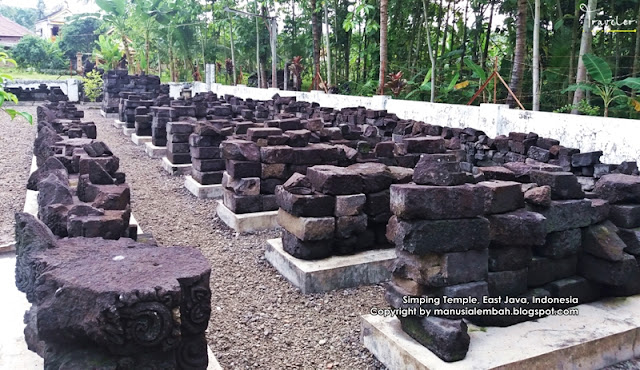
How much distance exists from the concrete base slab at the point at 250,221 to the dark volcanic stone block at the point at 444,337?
4.20 m

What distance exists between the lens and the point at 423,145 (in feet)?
27.3

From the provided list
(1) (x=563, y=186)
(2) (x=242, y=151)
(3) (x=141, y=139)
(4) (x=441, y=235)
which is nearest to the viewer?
(4) (x=441, y=235)

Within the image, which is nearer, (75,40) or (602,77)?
(602,77)

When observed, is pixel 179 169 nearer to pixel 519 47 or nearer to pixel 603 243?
pixel 519 47

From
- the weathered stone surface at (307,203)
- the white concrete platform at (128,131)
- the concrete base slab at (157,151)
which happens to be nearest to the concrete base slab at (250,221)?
the weathered stone surface at (307,203)

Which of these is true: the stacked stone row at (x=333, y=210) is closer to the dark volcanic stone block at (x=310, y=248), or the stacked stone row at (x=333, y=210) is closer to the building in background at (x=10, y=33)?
the dark volcanic stone block at (x=310, y=248)

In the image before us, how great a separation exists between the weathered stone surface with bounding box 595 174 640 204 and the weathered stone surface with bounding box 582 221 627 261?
0.36m

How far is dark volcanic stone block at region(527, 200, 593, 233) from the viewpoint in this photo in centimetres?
448

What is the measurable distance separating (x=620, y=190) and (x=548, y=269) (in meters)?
1.13

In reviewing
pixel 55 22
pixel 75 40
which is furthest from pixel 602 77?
pixel 55 22

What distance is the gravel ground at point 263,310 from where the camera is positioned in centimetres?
446

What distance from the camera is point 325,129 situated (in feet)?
33.4

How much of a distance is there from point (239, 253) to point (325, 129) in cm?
394

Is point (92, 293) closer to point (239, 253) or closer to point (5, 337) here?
point (5, 337)
